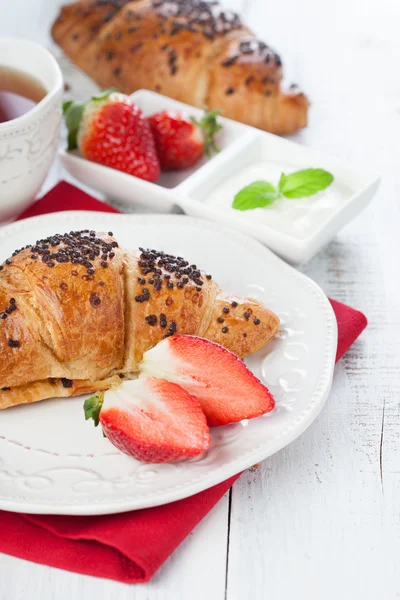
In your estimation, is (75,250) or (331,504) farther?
(75,250)

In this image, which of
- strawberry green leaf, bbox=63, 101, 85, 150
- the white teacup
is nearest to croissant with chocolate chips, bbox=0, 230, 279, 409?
the white teacup

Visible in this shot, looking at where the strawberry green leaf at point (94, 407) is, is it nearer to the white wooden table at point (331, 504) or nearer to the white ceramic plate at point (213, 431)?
the white ceramic plate at point (213, 431)

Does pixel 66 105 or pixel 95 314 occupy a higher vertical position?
pixel 95 314

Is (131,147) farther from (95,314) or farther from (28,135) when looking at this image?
(95,314)

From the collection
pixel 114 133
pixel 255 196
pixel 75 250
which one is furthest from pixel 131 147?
pixel 75 250

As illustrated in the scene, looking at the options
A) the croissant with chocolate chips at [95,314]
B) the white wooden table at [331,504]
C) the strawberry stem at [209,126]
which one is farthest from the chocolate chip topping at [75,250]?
the strawberry stem at [209,126]

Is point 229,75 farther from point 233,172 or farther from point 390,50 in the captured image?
point 390,50

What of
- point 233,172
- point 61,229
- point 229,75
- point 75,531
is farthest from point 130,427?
point 229,75

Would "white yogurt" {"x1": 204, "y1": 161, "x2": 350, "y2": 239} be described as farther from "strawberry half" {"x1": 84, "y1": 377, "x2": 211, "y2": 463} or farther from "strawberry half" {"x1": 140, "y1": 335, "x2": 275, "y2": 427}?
"strawberry half" {"x1": 84, "y1": 377, "x2": 211, "y2": 463}

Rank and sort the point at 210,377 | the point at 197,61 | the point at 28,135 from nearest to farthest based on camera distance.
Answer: the point at 210,377 → the point at 28,135 → the point at 197,61
